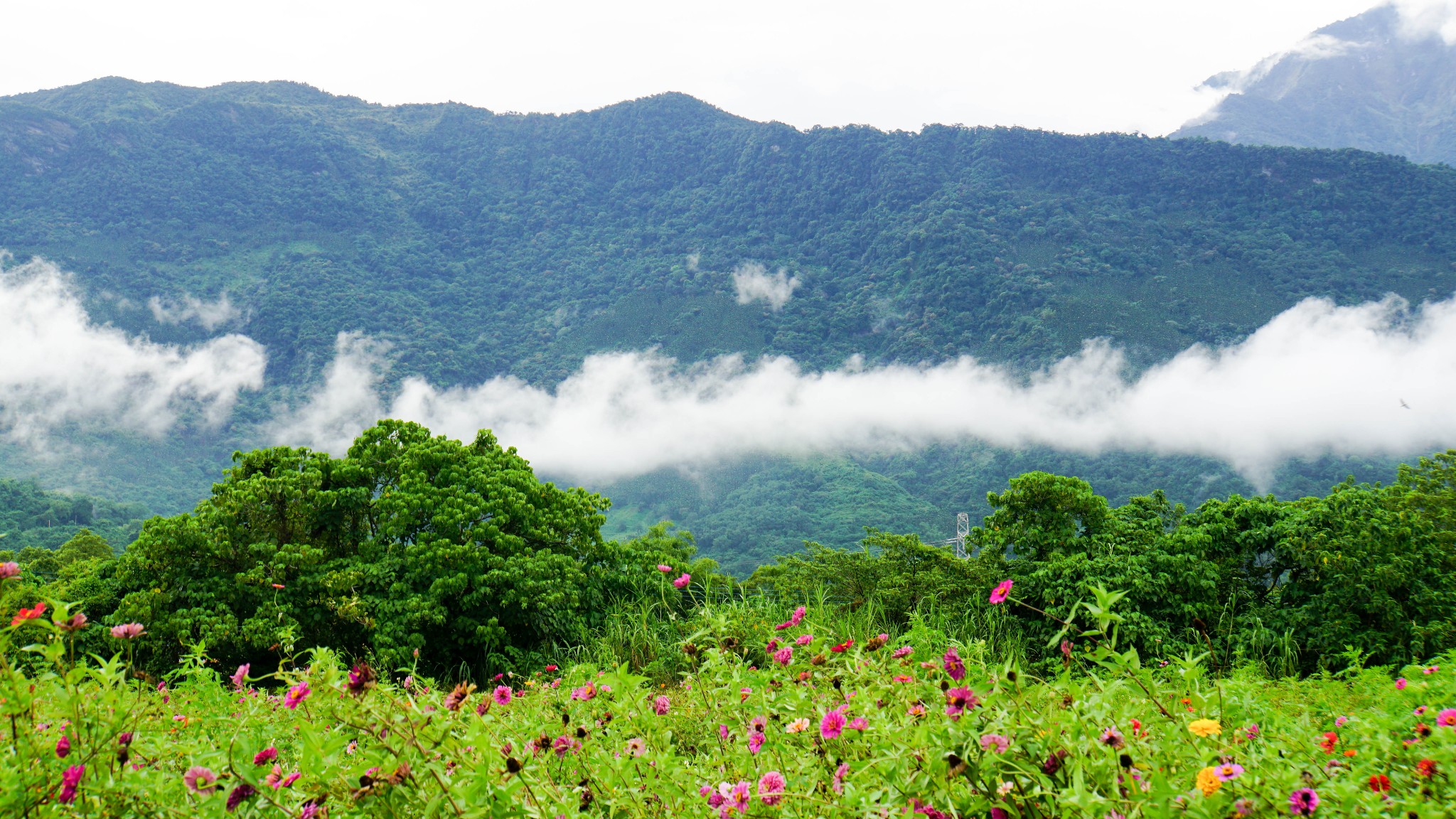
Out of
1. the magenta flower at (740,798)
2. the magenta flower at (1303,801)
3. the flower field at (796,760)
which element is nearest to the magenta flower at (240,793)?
the flower field at (796,760)

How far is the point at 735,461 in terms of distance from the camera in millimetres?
106312

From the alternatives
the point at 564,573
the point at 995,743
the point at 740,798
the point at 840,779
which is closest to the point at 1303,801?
the point at 995,743

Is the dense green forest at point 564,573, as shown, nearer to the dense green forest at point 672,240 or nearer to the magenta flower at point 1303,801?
the magenta flower at point 1303,801

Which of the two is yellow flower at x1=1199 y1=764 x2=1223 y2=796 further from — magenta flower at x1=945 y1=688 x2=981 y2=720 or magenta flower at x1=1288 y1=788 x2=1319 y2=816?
magenta flower at x1=945 y1=688 x2=981 y2=720

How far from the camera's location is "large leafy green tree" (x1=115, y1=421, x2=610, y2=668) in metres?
9.82

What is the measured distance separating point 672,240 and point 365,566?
147171 millimetres

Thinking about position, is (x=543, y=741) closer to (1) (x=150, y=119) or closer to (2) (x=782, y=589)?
(2) (x=782, y=589)

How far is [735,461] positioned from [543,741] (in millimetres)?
104039

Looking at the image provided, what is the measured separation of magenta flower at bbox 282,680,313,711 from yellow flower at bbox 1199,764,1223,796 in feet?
6.98

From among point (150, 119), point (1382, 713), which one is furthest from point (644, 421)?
point (1382, 713)

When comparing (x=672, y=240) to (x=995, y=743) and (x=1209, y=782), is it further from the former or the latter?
(x=1209, y=782)

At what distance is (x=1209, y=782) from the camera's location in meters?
1.60

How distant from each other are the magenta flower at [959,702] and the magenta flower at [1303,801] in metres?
0.62

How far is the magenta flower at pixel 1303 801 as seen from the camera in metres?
1.60
